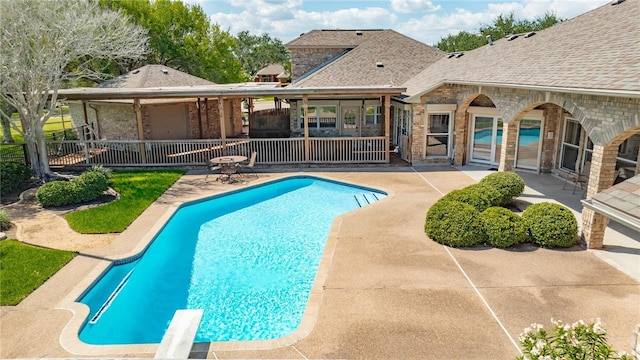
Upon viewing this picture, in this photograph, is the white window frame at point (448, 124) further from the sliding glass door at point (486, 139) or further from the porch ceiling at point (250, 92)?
the porch ceiling at point (250, 92)

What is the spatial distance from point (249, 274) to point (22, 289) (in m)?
4.27

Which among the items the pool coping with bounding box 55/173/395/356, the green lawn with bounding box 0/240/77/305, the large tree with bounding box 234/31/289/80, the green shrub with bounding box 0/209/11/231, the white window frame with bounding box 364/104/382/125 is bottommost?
the pool coping with bounding box 55/173/395/356

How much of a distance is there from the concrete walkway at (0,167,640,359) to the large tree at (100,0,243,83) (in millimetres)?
26563

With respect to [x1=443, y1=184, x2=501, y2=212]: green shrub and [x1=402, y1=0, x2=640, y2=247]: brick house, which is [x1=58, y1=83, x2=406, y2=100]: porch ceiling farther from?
[x1=443, y1=184, x2=501, y2=212]: green shrub

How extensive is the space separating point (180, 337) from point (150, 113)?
57.4ft

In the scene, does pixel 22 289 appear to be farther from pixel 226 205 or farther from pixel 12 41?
pixel 12 41

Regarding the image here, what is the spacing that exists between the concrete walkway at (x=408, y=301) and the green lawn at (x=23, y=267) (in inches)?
8.5

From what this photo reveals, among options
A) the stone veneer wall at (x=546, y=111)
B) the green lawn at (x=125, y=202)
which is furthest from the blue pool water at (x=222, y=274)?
the stone veneer wall at (x=546, y=111)

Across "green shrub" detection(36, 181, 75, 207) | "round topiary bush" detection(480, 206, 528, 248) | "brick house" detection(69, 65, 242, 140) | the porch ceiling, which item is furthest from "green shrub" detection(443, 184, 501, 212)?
"brick house" detection(69, 65, 242, 140)

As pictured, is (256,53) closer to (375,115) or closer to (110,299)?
(375,115)

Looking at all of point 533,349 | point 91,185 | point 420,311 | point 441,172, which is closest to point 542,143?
point 441,172

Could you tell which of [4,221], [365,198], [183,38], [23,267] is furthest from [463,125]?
[183,38]

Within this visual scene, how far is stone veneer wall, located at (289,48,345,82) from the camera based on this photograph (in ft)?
81.5

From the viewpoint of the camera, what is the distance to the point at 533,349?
12.7 feet
